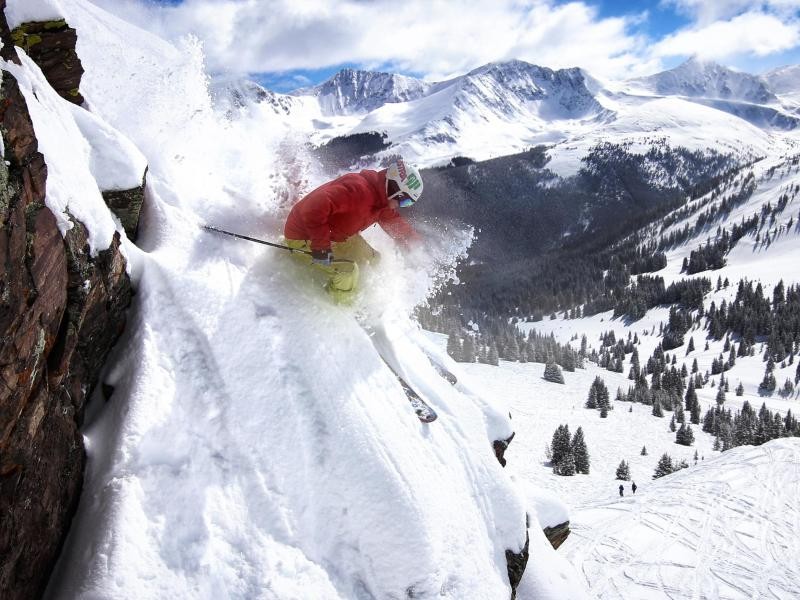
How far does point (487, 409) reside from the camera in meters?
10.7

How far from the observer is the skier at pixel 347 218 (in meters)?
8.05

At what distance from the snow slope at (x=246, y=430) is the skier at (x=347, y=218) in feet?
1.30

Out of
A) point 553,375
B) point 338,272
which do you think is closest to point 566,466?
point 553,375

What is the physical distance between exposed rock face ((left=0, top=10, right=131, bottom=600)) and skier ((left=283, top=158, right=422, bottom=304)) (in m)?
3.24

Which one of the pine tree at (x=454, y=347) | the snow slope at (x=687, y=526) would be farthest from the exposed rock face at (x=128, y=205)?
the pine tree at (x=454, y=347)

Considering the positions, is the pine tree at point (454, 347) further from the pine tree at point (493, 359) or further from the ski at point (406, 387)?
the ski at point (406, 387)

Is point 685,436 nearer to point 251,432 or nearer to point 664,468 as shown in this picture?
point 664,468

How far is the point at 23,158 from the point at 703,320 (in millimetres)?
186174

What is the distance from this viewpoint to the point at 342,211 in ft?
27.3

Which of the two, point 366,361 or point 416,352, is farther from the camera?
point 416,352

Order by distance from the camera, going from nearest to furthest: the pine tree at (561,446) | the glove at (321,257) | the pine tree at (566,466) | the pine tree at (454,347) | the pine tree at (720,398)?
the glove at (321,257) → the pine tree at (566,466) → the pine tree at (561,446) → the pine tree at (720,398) → the pine tree at (454,347)

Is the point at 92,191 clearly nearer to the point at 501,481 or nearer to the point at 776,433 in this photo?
the point at 501,481

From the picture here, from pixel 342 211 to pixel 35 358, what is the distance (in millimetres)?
4924

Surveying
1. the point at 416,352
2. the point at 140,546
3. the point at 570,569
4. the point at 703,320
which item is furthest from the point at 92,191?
the point at 703,320
